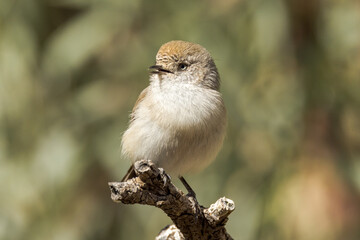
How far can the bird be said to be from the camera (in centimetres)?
302

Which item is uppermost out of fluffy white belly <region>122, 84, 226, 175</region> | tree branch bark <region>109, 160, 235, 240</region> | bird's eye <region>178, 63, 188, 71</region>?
bird's eye <region>178, 63, 188, 71</region>

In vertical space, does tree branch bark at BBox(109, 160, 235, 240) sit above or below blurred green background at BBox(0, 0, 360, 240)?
below

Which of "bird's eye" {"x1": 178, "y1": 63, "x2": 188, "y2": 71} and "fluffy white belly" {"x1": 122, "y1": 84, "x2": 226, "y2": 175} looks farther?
"bird's eye" {"x1": 178, "y1": 63, "x2": 188, "y2": 71}

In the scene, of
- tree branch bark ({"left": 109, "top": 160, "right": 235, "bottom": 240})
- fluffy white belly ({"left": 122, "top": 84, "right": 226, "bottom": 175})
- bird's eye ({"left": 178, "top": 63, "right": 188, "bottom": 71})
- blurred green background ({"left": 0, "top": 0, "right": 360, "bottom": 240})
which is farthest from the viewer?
blurred green background ({"left": 0, "top": 0, "right": 360, "bottom": 240})

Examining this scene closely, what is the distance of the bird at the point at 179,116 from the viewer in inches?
119

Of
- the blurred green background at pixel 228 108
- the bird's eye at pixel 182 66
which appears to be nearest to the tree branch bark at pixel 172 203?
the bird's eye at pixel 182 66

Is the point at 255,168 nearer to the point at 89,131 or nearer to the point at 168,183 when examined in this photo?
the point at 89,131

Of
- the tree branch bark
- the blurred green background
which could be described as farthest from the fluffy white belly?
the blurred green background

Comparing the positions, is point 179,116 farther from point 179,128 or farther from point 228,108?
point 228,108

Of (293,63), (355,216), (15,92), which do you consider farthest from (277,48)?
(15,92)

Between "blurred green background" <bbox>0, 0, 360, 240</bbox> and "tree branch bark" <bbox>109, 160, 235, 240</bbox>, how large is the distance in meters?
1.19

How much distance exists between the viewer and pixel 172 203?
2570 millimetres

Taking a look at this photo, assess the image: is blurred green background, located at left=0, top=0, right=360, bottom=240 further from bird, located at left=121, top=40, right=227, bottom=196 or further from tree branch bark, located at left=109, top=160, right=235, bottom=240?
Result: tree branch bark, located at left=109, top=160, right=235, bottom=240

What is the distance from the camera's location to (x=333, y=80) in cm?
405
